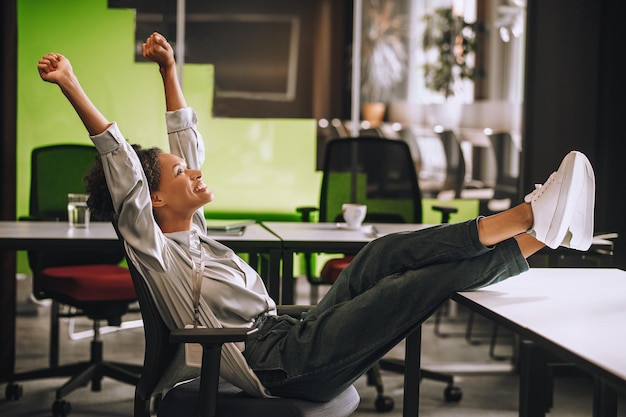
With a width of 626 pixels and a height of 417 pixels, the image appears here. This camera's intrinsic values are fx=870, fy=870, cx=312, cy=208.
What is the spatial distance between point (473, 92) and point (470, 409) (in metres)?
2.21

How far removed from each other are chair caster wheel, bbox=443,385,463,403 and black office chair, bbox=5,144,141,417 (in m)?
1.30

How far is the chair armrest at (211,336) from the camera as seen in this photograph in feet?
5.34

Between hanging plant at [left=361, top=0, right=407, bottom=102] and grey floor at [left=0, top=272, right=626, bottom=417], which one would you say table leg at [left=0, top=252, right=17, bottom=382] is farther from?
hanging plant at [left=361, top=0, right=407, bottom=102]

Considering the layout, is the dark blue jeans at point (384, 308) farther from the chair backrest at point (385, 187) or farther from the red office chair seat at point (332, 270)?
the chair backrest at point (385, 187)

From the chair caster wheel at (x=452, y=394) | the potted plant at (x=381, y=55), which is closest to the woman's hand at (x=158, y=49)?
the chair caster wheel at (x=452, y=394)

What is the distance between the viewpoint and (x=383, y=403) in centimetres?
353

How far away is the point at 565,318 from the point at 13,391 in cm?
266

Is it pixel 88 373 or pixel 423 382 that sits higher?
pixel 88 373

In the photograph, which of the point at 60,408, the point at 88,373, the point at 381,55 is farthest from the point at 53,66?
A: the point at 381,55

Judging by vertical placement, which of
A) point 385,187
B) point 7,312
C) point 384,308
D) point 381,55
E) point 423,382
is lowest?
point 423,382

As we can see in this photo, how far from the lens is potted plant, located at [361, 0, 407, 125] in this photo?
5.15m

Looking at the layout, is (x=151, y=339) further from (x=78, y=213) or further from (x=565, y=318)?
(x=78, y=213)

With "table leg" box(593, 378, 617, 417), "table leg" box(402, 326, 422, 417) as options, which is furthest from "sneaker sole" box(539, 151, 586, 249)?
"table leg" box(402, 326, 422, 417)

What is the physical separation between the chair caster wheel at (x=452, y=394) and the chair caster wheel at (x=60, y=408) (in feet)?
5.10
